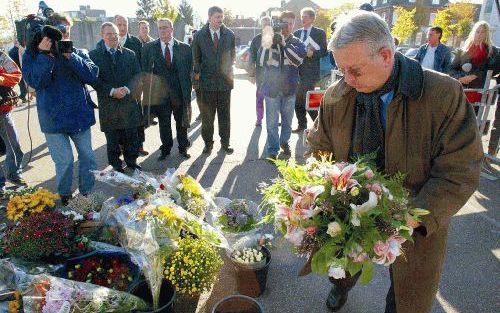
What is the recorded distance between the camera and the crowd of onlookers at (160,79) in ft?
13.1

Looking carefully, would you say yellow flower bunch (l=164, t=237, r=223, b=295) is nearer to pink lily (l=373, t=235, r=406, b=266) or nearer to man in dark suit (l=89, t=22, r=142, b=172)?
pink lily (l=373, t=235, r=406, b=266)

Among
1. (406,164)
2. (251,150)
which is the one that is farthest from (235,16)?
(406,164)

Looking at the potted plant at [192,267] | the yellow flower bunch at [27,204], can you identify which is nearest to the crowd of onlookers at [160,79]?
the yellow flower bunch at [27,204]

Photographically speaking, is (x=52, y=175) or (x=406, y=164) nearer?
(x=406, y=164)

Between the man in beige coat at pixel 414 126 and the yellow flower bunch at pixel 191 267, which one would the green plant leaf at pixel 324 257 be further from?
the yellow flower bunch at pixel 191 267

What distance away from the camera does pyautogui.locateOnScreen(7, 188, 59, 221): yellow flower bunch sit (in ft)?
11.1

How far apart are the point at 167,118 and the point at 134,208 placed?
3360mm

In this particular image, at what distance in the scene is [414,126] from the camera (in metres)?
1.72

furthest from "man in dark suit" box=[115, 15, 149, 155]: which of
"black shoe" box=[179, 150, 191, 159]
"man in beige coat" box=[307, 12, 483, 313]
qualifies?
"man in beige coat" box=[307, 12, 483, 313]

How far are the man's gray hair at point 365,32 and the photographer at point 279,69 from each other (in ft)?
13.5

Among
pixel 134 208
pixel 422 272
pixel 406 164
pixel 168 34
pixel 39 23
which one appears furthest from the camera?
pixel 168 34

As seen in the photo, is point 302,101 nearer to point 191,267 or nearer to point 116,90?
point 116,90

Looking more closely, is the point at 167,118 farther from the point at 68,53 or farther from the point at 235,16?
the point at 235,16

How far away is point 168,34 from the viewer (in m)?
5.75
